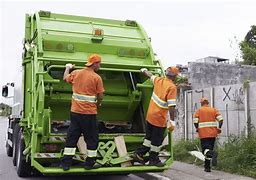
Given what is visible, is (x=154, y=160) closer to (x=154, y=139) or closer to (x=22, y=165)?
(x=154, y=139)

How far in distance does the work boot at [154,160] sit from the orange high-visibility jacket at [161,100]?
481mm

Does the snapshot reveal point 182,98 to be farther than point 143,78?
Yes

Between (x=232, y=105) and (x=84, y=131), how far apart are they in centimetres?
432

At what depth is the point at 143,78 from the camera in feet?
24.5

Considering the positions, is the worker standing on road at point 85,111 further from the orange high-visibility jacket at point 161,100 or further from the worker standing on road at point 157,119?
the orange high-visibility jacket at point 161,100

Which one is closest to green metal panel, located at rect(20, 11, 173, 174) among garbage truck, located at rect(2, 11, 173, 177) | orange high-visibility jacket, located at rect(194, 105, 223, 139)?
garbage truck, located at rect(2, 11, 173, 177)

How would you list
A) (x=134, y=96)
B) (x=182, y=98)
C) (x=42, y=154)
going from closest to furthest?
(x=42, y=154), (x=134, y=96), (x=182, y=98)

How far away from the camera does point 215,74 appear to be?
14.5 meters

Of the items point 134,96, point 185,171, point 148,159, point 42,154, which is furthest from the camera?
point 185,171

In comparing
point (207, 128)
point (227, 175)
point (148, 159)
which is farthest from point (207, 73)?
→ point (148, 159)

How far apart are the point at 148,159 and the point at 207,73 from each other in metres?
7.85

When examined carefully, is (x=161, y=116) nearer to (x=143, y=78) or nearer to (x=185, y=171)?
(x=143, y=78)

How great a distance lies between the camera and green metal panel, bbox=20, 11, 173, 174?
263 inches

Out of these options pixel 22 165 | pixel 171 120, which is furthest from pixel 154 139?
pixel 22 165
